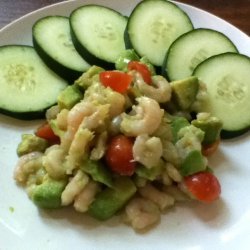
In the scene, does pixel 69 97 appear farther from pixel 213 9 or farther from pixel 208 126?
pixel 213 9

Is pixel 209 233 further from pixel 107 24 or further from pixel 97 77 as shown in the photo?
pixel 107 24

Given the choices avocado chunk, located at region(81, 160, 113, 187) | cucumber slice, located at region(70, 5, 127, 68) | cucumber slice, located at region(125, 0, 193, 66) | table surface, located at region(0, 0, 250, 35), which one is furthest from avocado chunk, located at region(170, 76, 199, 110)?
table surface, located at region(0, 0, 250, 35)

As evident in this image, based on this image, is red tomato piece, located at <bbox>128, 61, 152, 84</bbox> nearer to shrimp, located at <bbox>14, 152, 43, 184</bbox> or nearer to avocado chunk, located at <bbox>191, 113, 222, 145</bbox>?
avocado chunk, located at <bbox>191, 113, 222, 145</bbox>

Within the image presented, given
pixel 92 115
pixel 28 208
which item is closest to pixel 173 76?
pixel 92 115

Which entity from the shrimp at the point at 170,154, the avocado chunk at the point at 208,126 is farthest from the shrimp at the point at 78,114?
the avocado chunk at the point at 208,126

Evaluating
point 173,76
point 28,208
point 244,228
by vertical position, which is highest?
point 173,76

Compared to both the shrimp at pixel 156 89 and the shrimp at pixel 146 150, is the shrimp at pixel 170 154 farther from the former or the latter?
the shrimp at pixel 156 89
